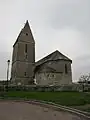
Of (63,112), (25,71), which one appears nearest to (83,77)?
(25,71)

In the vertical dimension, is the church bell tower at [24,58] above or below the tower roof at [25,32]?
below

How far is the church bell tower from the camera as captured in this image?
49656 mm

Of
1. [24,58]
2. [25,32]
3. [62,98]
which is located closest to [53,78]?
[24,58]

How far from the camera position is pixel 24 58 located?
5112 cm

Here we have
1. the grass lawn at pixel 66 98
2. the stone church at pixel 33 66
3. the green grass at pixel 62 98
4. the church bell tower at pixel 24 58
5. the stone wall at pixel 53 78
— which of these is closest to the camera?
the grass lawn at pixel 66 98

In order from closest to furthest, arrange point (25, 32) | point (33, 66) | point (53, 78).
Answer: point (53, 78)
point (33, 66)
point (25, 32)

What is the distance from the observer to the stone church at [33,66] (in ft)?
136

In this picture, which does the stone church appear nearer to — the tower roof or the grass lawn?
the tower roof

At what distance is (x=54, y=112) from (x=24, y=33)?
140ft

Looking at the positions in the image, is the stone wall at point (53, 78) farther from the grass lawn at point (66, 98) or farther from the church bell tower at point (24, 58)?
the grass lawn at point (66, 98)

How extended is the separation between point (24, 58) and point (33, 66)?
369 centimetres

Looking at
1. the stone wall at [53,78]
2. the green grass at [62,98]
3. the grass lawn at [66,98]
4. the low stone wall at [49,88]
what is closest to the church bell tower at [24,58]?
the stone wall at [53,78]

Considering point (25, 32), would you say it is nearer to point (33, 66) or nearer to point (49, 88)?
point (33, 66)

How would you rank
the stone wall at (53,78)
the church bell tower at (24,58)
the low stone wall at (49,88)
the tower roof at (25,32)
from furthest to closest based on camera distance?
1. the tower roof at (25,32)
2. the church bell tower at (24,58)
3. the stone wall at (53,78)
4. the low stone wall at (49,88)
